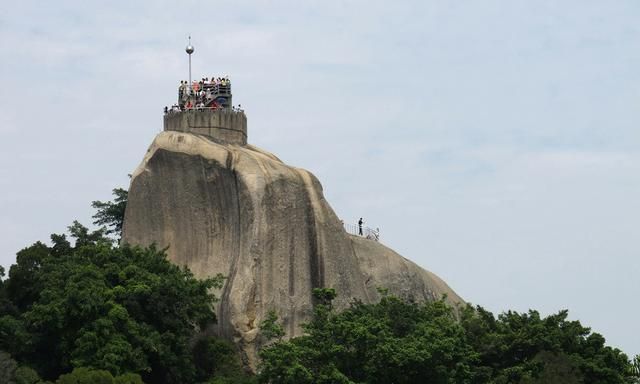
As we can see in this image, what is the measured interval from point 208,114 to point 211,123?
31cm

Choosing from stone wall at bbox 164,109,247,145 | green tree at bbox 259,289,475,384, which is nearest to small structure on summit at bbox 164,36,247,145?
stone wall at bbox 164,109,247,145

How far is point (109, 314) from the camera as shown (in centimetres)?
5381

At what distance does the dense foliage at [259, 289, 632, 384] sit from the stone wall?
6538 millimetres

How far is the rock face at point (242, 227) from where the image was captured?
188 ft

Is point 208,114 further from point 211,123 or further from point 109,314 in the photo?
point 109,314

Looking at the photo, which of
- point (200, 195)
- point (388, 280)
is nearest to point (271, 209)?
point (200, 195)

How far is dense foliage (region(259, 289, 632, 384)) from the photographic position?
174ft

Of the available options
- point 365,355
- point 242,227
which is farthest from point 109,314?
point 365,355

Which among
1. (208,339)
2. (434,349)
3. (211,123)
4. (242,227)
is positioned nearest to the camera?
(434,349)

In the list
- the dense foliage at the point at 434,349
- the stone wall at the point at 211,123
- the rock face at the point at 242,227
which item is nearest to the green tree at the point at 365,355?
the dense foliage at the point at 434,349

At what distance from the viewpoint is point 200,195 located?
58344 millimetres

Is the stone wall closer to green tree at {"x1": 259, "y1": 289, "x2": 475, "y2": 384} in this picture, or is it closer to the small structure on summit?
the small structure on summit

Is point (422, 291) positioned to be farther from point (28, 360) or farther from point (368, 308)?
point (28, 360)

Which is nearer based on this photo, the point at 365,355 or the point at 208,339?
the point at 365,355
